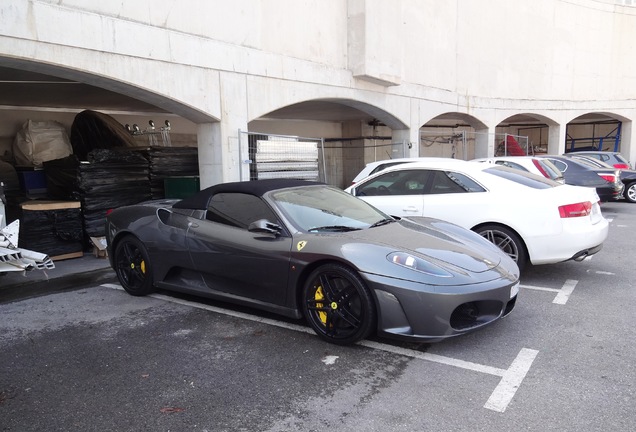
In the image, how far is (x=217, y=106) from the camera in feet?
27.8

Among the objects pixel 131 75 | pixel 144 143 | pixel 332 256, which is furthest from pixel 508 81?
pixel 332 256

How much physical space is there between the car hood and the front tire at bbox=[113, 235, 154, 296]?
2.57 m

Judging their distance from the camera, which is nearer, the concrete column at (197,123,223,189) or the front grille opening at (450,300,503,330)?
the front grille opening at (450,300,503,330)

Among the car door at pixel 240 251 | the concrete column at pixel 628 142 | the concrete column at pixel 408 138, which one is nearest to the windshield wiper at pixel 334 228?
the car door at pixel 240 251

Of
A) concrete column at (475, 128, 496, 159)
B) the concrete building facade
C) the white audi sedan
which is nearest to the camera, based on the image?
the white audi sedan

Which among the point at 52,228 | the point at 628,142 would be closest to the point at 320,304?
the point at 52,228

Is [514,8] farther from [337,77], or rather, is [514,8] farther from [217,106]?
[217,106]

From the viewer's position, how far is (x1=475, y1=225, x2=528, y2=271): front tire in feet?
18.6

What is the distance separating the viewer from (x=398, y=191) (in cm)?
675

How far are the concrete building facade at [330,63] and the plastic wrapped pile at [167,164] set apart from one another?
3.31 ft

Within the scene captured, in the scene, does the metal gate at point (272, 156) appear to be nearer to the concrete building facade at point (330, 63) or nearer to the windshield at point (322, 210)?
the concrete building facade at point (330, 63)

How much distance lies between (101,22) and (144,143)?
6758 millimetres

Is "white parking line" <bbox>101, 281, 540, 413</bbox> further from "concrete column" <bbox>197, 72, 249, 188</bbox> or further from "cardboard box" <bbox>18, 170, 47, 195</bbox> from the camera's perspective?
"cardboard box" <bbox>18, 170, 47, 195</bbox>

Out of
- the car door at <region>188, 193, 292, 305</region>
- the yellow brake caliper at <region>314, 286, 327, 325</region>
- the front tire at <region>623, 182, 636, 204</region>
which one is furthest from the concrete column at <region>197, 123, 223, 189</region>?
the front tire at <region>623, 182, 636, 204</region>
